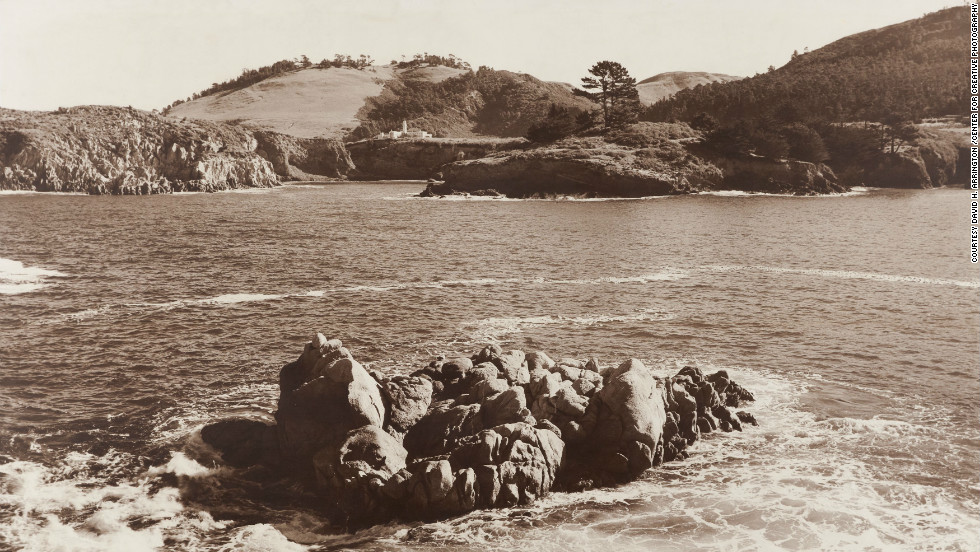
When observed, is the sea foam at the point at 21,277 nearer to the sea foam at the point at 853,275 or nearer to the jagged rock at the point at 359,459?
the jagged rock at the point at 359,459

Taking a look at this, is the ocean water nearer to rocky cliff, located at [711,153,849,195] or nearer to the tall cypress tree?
rocky cliff, located at [711,153,849,195]

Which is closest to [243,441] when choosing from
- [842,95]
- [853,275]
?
[853,275]

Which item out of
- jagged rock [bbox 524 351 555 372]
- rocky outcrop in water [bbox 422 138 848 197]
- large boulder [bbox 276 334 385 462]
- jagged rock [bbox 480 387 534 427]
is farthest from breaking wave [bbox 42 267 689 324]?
rocky outcrop in water [bbox 422 138 848 197]

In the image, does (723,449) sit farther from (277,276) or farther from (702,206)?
(702,206)

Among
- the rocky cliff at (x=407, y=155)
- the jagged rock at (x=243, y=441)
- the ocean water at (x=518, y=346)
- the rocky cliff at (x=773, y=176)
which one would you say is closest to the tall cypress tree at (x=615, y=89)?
the rocky cliff at (x=773, y=176)

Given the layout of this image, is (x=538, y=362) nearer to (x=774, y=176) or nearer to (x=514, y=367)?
(x=514, y=367)
